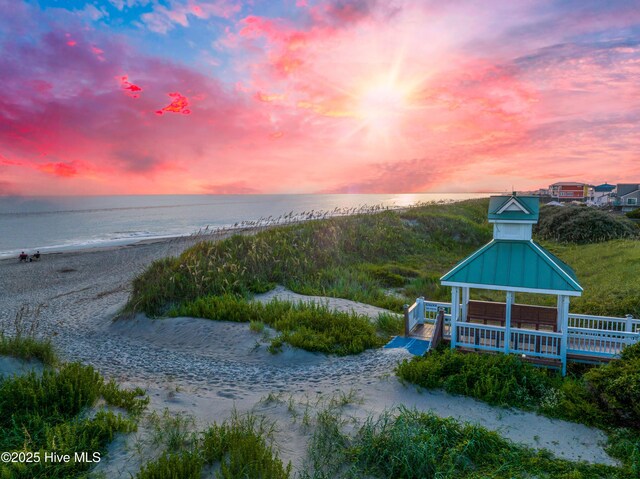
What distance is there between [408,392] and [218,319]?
25.6 feet

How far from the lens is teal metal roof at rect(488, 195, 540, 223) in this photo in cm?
1064

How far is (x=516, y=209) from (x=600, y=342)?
4.01m

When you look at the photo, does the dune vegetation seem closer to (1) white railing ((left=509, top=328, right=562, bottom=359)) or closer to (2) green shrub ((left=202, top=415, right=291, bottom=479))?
(1) white railing ((left=509, top=328, right=562, bottom=359))

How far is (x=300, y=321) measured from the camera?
43.9 ft

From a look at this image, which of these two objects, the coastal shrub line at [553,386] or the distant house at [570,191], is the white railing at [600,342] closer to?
the coastal shrub line at [553,386]

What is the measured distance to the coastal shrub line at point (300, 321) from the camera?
11.9 m

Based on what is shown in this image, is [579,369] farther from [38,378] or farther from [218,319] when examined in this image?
[38,378]

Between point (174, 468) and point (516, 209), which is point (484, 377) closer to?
point (516, 209)

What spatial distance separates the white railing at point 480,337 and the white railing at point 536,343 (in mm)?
343

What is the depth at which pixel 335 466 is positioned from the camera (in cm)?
607

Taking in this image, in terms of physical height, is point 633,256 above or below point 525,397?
above

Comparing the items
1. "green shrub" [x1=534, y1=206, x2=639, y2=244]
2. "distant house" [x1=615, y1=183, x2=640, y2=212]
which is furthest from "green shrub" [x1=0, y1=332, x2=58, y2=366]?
"distant house" [x1=615, y1=183, x2=640, y2=212]

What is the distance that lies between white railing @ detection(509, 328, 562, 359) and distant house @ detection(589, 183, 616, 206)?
4040 inches

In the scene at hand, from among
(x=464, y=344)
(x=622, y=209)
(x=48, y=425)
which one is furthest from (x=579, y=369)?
(x=622, y=209)
